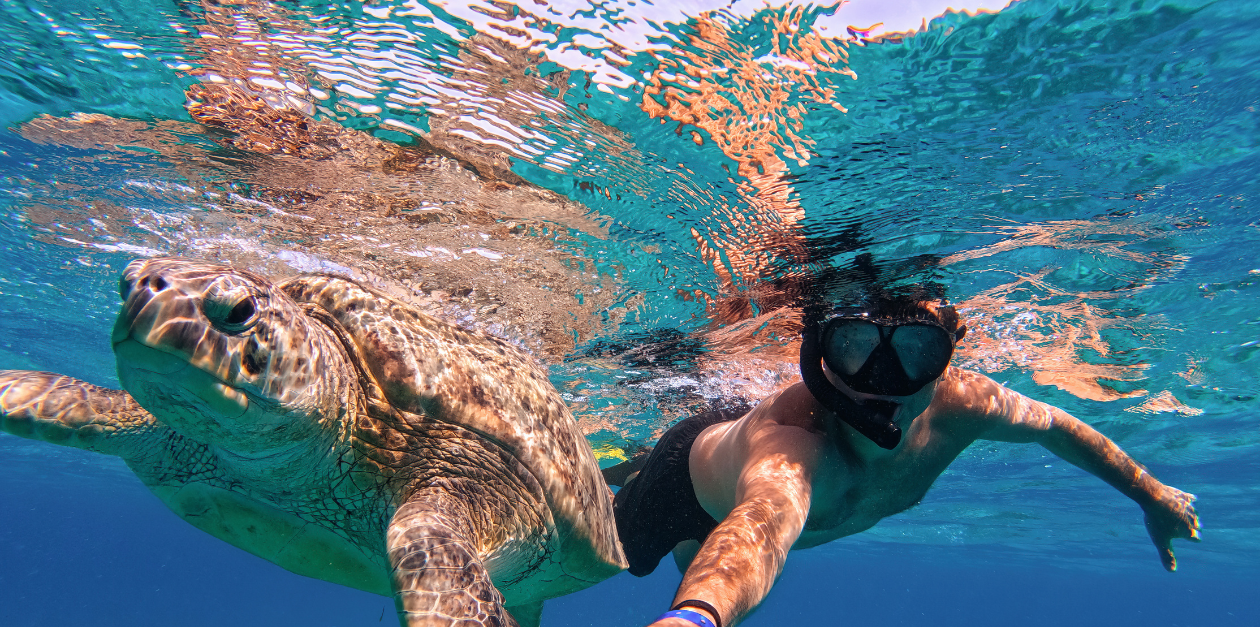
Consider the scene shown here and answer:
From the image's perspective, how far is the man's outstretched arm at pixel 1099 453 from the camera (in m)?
3.98

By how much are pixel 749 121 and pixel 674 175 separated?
1032 mm

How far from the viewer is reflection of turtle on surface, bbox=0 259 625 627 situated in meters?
2.14

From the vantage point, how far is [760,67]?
409 centimetres

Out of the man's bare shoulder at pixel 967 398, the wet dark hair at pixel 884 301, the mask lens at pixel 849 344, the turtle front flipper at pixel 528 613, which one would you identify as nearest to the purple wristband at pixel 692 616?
the mask lens at pixel 849 344

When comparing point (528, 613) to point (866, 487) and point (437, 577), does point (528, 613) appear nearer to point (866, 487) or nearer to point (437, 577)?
point (437, 577)

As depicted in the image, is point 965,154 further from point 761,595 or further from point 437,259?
point 437,259

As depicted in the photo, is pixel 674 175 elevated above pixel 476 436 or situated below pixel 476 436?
above

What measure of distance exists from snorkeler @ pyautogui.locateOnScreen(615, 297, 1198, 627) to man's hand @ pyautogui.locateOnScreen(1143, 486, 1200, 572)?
11mm

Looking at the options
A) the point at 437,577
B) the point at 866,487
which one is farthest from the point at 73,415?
the point at 866,487

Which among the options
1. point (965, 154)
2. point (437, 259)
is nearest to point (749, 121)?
point (965, 154)

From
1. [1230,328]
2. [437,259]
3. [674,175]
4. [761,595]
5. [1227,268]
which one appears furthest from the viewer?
[1230,328]

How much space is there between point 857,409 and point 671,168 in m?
3.20

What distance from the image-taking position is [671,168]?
5.29 meters

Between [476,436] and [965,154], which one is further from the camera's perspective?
[965,154]
